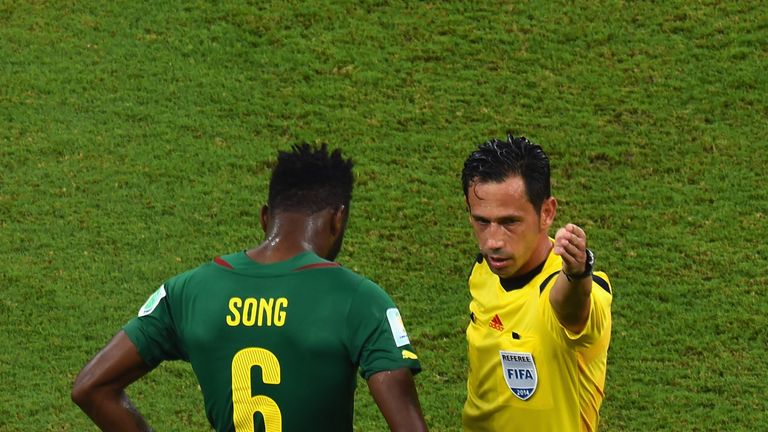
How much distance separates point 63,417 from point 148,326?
13.0ft

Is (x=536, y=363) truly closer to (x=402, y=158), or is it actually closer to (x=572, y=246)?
(x=572, y=246)

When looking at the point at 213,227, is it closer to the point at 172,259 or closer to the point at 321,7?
the point at 172,259

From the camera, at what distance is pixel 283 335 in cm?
369

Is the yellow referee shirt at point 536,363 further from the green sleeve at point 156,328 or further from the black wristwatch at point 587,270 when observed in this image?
the green sleeve at point 156,328

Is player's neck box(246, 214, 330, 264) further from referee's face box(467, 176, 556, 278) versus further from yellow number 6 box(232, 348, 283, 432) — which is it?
referee's face box(467, 176, 556, 278)

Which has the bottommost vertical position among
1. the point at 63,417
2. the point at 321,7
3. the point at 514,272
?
the point at 63,417

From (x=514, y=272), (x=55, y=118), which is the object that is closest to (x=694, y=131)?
(x=55, y=118)

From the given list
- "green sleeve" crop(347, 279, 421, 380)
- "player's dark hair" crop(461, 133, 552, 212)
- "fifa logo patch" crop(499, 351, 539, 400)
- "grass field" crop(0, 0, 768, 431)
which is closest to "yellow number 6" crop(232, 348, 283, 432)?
"green sleeve" crop(347, 279, 421, 380)

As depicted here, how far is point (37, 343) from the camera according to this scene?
8.38 metres

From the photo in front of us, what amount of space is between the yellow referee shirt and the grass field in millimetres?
3311

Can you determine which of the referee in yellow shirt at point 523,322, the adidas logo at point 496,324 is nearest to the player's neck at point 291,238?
the referee in yellow shirt at point 523,322

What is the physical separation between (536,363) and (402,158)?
6.28 meters

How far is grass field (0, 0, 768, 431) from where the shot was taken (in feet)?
26.6

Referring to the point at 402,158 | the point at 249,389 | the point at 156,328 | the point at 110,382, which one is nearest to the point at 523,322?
the point at 249,389
